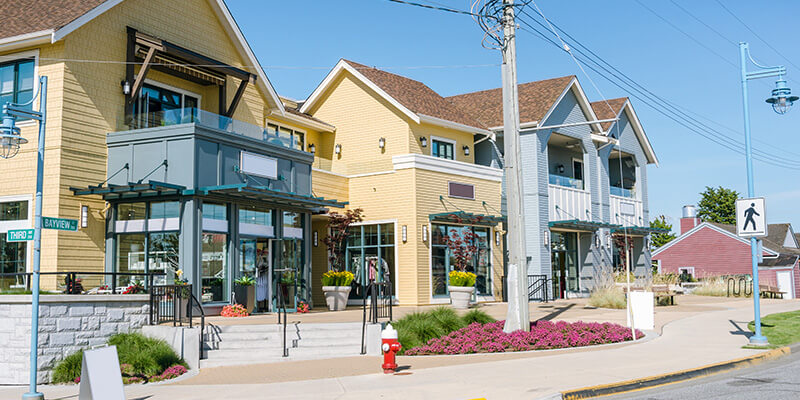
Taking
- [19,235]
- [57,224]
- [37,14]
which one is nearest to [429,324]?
[57,224]

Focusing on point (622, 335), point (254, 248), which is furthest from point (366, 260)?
point (622, 335)

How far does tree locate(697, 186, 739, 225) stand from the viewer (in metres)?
69.1

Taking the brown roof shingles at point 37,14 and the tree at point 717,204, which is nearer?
the brown roof shingles at point 37,14

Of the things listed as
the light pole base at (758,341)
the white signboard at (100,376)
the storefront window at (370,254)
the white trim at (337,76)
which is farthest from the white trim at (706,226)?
the white signboard at (100,376)

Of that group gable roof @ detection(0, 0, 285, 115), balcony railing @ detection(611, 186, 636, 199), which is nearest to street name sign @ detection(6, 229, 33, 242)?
gable roof @ detection(0, 0, 285, 115)

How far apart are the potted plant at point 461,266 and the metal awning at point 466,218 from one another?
45cm

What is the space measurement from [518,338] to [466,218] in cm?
1173

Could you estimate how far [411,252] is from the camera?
25.2 meters

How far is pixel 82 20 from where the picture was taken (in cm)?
1734

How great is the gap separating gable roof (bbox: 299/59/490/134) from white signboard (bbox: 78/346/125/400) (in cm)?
1841

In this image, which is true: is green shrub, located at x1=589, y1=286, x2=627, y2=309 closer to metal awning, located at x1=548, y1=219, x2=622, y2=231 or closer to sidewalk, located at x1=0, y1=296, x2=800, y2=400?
metal awning, located at x1=548, y1=219, x2=622, y2=231

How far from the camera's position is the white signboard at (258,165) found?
784 inches

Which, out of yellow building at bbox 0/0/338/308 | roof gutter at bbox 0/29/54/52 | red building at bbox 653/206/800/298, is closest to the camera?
roof gutter at bbox 0/29/54/52

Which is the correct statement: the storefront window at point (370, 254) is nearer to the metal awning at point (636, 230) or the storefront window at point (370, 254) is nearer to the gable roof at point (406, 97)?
the gable roof at point (406, 97)
